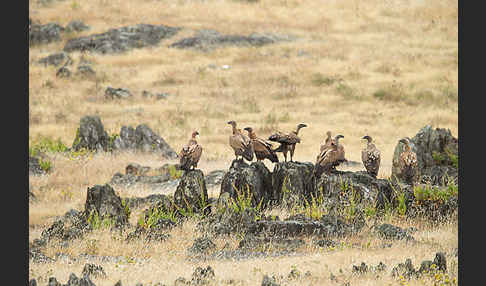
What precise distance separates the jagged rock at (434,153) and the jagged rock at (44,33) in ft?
129

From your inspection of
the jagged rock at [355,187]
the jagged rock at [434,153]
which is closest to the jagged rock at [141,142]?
the jagged rock at [434,153]

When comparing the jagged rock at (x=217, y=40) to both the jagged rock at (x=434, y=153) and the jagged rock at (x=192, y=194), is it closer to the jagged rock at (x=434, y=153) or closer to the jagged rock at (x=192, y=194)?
the jagged rock at (x=434, y=153)

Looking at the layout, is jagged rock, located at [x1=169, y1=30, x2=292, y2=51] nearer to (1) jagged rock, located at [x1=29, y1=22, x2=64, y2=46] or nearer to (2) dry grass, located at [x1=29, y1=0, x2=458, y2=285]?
(2) dry grass, located at [x1=29, y1=0, x2=458, y2=285]

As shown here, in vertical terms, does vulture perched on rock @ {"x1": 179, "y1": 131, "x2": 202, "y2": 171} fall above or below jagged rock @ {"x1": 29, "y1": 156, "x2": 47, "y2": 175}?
above

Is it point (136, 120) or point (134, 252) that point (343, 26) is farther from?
point (134, 252)

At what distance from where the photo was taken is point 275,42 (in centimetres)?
5275

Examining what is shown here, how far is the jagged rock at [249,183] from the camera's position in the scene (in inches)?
585

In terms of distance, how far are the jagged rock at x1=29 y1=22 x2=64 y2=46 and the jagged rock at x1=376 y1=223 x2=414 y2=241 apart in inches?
1775

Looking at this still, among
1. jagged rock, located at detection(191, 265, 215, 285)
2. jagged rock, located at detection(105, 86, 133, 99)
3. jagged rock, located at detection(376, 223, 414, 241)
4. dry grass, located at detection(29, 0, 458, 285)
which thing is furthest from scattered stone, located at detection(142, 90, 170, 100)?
jagged rock, located at detection(191, 265, 215, 285)

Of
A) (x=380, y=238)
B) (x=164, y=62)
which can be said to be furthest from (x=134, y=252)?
(x=164, y=62)

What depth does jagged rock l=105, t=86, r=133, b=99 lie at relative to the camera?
3997cm

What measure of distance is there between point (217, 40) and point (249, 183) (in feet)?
125

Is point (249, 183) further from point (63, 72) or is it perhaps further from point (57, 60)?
point (57, 60)

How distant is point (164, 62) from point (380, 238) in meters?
36.9
